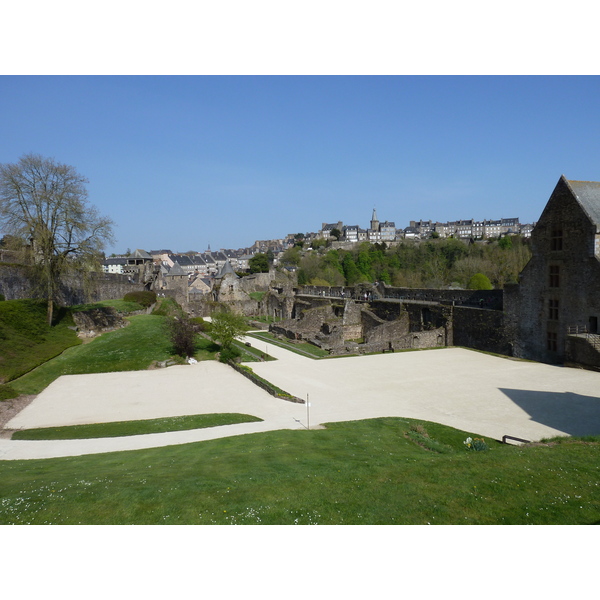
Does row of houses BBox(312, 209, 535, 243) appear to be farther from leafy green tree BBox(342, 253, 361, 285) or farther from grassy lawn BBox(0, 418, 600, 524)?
grassy lawn BBox(0, 418, 600, 524)

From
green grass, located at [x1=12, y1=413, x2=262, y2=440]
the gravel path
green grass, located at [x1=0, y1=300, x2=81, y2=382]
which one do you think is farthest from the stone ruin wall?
green grass, located at [x1=12, y1=413, x2=262, y2=440]

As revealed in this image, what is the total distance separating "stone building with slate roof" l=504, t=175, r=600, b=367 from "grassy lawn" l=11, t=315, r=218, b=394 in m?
20.9

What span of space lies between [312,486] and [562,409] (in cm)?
1216

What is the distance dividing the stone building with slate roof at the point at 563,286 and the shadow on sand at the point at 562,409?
6.11m

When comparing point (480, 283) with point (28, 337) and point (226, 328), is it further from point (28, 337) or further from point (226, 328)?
point (28, 337)

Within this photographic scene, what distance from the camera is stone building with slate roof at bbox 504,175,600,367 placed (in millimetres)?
22922

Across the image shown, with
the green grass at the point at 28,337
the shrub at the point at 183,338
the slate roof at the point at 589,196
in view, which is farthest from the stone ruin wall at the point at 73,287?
the slate roof at the point at 589,196

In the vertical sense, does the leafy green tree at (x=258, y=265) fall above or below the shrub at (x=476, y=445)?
above

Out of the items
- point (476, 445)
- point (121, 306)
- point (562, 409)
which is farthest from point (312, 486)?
point (121, 306)

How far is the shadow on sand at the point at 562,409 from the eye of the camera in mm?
14156

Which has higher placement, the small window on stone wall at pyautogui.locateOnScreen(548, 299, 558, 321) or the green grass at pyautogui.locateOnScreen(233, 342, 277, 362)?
the small window on stone wall at pyautogui.locateOnScreen(548, 299, 558, 321)

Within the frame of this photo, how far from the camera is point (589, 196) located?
79.4ft

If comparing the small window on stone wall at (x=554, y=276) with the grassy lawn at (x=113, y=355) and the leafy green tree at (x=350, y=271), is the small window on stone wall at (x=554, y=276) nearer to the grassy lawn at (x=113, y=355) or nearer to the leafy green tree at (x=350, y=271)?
the grassy lawn at (x=113, y=355)

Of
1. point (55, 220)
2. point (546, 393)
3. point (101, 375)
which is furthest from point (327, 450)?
point (55, 220)
